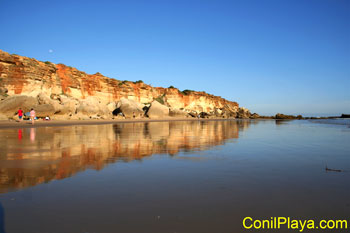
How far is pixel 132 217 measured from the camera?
2.48m

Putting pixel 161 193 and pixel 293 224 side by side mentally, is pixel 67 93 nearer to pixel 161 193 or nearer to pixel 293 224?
pixel 161 193

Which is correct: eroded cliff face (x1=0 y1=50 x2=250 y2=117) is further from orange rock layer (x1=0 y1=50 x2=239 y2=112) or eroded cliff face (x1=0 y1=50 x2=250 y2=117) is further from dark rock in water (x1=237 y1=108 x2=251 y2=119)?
dark rock in water (x1=237 y1=108 x2=251 y2=119)

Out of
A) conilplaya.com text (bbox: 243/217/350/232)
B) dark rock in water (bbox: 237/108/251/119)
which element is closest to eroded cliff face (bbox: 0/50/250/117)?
dark rock in water (bbox: 237/108/251/119)

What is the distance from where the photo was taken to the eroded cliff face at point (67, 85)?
82.6ft

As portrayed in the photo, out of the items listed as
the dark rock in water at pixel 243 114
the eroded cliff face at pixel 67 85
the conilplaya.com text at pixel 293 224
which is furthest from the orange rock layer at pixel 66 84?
the conilplaya.com text at pixel 293 224

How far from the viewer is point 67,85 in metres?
35.1

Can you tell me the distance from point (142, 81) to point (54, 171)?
5032 cm

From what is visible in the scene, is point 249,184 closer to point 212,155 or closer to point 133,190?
point 133,190

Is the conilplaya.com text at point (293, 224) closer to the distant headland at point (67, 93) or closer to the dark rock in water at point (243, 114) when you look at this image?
the distant headland at point (67, 93)

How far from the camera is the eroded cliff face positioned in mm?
25188

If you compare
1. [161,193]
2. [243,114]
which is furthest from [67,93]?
[243,114]

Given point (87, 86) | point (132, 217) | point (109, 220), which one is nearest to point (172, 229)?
point (132, 217)

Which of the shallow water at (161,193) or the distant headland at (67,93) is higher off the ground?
the distant headland at (67,93)

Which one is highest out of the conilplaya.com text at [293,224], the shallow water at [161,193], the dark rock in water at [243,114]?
the dark rock in water at [243,114]
